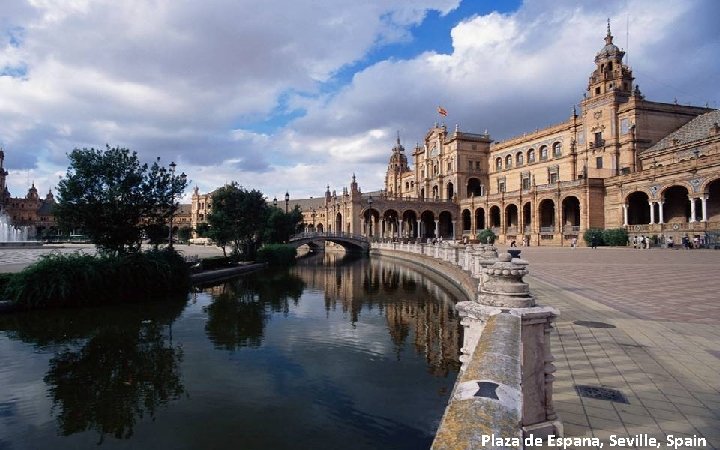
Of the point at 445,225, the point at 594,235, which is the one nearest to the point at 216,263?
the point at 594,235

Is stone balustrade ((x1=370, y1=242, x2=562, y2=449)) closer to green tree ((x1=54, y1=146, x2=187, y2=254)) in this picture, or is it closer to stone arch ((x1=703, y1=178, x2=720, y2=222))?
green tree ((x1=54, y1=146, x2=187, y2=254))

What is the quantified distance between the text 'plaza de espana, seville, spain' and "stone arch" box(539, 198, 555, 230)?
13cm

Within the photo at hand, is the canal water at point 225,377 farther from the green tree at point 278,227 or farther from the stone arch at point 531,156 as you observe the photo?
the stone arch at point 531,156

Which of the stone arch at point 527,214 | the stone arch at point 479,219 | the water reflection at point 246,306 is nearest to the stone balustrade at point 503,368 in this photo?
the water reflection at point 246,306

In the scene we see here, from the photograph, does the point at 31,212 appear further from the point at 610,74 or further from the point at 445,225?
the point at 610,74

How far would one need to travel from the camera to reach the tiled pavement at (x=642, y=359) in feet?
15.6

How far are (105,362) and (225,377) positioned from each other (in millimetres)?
3386

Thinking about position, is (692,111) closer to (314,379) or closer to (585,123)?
(585,123)

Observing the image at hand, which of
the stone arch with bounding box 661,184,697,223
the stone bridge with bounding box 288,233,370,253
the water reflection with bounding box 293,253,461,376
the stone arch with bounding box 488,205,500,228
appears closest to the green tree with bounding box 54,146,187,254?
the water reflection with bounding box 293,253,461,376

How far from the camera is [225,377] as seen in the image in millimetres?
9469

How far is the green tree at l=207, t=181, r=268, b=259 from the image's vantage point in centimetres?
3528

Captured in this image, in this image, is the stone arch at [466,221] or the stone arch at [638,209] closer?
the stone arch at [638,209]

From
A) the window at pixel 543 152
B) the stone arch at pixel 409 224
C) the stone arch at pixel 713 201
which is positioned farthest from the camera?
the stone arch at pixel 409 224

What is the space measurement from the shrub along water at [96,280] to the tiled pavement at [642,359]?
16.1 m
